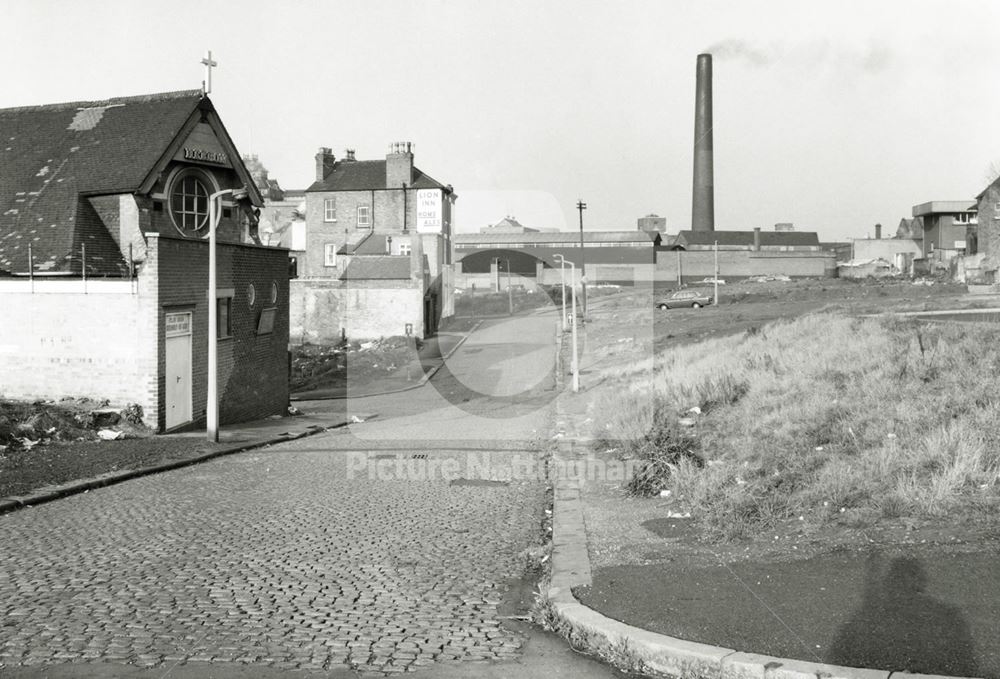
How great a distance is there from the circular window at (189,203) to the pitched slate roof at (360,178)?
38850 millimetres

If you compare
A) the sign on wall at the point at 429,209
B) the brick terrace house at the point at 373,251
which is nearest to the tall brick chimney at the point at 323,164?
the brick terrace house at the point at 373,251

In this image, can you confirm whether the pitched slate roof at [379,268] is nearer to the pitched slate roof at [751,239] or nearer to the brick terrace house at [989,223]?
the brick terrace house at [989,223]

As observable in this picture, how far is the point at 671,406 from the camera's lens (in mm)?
16938

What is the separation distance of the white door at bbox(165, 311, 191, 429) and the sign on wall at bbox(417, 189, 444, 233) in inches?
1645

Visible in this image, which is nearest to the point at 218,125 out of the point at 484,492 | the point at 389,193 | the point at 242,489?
the point at 242,489

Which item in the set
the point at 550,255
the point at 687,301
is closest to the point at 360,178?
the point at 687,301

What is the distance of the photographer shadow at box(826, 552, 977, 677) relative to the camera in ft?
17.9

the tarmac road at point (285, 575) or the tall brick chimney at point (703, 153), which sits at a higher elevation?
the tall brick chimney at point (703, 153)

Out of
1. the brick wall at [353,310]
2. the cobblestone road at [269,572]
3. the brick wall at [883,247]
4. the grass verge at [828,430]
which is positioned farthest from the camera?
the brick wall at [883,247]

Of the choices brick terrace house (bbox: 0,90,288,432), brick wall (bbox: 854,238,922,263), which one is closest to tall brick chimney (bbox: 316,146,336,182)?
brick terrace house (bbox: 0,90,288,432)

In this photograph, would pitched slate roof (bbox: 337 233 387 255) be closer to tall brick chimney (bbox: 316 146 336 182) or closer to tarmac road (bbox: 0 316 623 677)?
tall brick chimney (bbox: 316 146 336 182)

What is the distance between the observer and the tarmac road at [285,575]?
6.03 metres

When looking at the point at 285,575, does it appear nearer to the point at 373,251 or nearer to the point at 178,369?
the point at 178,369

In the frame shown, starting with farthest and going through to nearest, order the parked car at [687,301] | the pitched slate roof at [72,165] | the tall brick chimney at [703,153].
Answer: the tall brick chimney at [703,153], the parked car at [687,301], the pitched slate roof at [72,165]
